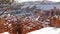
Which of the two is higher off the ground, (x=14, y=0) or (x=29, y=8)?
(x=14, y=0)

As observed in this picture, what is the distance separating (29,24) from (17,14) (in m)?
0.20

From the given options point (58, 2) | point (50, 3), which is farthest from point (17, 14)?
point (58, 2)

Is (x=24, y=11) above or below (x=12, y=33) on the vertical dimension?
above

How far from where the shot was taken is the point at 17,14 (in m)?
1.52

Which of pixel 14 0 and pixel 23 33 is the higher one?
pixel 14 0

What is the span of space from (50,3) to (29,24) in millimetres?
376

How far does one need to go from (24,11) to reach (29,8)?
74mm

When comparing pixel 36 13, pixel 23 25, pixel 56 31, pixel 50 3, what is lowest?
pixel 56 31

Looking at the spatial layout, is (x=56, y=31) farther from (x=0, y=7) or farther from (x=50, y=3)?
(x=0, y=7)

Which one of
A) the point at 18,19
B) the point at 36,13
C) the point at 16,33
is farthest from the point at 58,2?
the point at 16,33

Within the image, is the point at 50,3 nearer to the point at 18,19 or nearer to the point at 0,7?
the point at 18,19

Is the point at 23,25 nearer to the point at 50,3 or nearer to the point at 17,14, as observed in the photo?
the point at 17,14

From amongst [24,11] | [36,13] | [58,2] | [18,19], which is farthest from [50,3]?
[18,19]

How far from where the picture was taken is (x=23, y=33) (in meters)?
1.51
